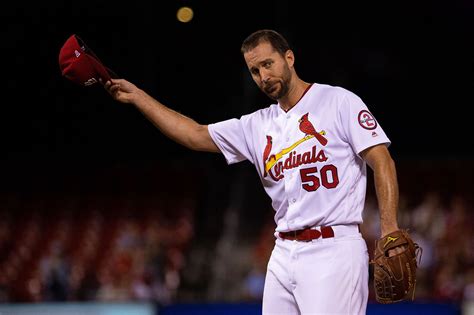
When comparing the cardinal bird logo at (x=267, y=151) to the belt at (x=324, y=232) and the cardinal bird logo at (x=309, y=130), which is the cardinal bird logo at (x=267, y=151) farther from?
the belt at (x=324, y=232)

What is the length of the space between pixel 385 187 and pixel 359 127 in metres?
0.26

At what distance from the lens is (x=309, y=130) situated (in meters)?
3.07

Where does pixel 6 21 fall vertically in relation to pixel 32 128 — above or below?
above

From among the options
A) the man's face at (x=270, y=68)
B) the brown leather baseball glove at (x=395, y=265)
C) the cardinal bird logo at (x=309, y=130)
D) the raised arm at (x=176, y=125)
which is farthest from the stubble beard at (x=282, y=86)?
the brown leather baseball glove at (x=395, y=265)

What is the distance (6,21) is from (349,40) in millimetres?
5921

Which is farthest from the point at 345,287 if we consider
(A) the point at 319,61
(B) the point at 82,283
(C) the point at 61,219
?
(A) the point at 319,61

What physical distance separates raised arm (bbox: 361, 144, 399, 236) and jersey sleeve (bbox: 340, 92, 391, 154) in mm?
34

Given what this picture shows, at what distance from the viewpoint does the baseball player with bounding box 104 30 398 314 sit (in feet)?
9.46

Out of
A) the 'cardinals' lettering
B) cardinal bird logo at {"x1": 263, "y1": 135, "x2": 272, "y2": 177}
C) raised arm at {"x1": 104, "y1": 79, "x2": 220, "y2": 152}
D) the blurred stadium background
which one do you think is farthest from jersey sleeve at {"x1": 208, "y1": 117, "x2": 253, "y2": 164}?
the blurred stadium background

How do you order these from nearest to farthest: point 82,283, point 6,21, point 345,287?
point 345,287 → point 82,283 → point 6,21

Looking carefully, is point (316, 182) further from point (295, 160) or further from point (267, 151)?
point (267, 151)

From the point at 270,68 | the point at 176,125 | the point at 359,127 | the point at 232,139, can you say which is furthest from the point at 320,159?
the point at 176,125

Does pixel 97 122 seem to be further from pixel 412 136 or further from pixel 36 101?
pixel 412 136

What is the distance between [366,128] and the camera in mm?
2941
